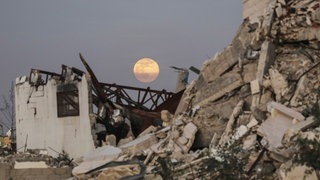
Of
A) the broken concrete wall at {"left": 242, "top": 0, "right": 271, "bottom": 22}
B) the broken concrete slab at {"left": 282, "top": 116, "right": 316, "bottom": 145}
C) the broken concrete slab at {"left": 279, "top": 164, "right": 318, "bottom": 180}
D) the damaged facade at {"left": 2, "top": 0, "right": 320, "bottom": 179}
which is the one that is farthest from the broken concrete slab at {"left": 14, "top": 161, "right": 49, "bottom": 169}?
the broken concrete slab at {"left": 279, "top": 164, "right": 318, "bottom": 180}

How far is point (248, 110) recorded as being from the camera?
13.1m

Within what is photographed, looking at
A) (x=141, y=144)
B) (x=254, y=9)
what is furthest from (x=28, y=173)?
(x=254, y=9)

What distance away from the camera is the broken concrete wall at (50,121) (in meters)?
20.1

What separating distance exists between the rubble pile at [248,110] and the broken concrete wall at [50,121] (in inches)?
172

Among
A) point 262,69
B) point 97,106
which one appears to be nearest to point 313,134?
point 262,69

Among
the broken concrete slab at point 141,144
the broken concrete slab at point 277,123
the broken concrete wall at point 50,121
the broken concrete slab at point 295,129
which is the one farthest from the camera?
the broken concrete wall at point 50,121

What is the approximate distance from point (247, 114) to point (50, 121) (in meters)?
10.6

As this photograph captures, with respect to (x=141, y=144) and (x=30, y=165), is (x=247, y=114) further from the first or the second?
(x=30, y=165)

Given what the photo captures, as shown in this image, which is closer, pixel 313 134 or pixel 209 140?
pixel 313 134

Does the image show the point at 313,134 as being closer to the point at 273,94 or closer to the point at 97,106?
the point at 273,94

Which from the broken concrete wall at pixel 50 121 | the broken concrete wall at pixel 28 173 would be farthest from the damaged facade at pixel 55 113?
the broken concrete wall at pixel 28 173

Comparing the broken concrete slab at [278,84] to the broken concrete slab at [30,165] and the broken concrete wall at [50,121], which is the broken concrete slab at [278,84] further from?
the broken concrete slab at [30,165]

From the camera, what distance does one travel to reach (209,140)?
13906mm

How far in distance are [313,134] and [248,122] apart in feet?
10.1
